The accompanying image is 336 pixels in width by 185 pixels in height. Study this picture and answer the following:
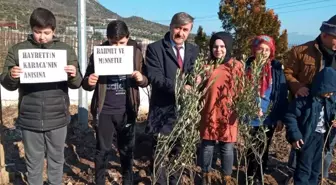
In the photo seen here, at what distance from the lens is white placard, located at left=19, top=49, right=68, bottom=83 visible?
303cm

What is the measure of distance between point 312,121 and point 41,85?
7.98ft

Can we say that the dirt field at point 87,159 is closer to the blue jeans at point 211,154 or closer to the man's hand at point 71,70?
the blue jeans at point 211,154

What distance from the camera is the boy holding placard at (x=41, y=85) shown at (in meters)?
3.05

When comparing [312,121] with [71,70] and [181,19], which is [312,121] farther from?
[71,70]

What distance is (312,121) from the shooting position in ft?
11.3

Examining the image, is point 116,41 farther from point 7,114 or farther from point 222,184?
point 7,114

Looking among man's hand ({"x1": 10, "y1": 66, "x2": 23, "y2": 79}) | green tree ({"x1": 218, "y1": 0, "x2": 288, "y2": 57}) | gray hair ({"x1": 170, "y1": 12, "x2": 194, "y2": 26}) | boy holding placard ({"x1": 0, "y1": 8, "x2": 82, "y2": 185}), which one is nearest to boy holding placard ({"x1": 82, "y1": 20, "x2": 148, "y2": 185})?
boy holding placard ({"x1": 0, "y1": 8, "x2": 82, "y2": 185})

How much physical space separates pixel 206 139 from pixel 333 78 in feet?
4.11

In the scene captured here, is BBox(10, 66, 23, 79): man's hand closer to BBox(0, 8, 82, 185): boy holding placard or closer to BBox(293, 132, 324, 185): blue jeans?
BBox(0, 8, 82, 185): boy holding placard


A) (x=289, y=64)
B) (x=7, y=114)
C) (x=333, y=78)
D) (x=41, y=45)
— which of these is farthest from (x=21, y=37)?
(x=333, y=78)

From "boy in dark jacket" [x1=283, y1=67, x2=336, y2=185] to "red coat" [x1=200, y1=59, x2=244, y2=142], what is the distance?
1.79ft

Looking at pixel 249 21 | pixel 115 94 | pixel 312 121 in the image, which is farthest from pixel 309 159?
pixel 249 21

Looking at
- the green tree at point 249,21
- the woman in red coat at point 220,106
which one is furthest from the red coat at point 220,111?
the green tree at point 249,21

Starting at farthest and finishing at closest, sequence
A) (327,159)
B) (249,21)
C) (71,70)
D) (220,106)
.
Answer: (249,21) → (327,159) → (220,106) → (71,70)
